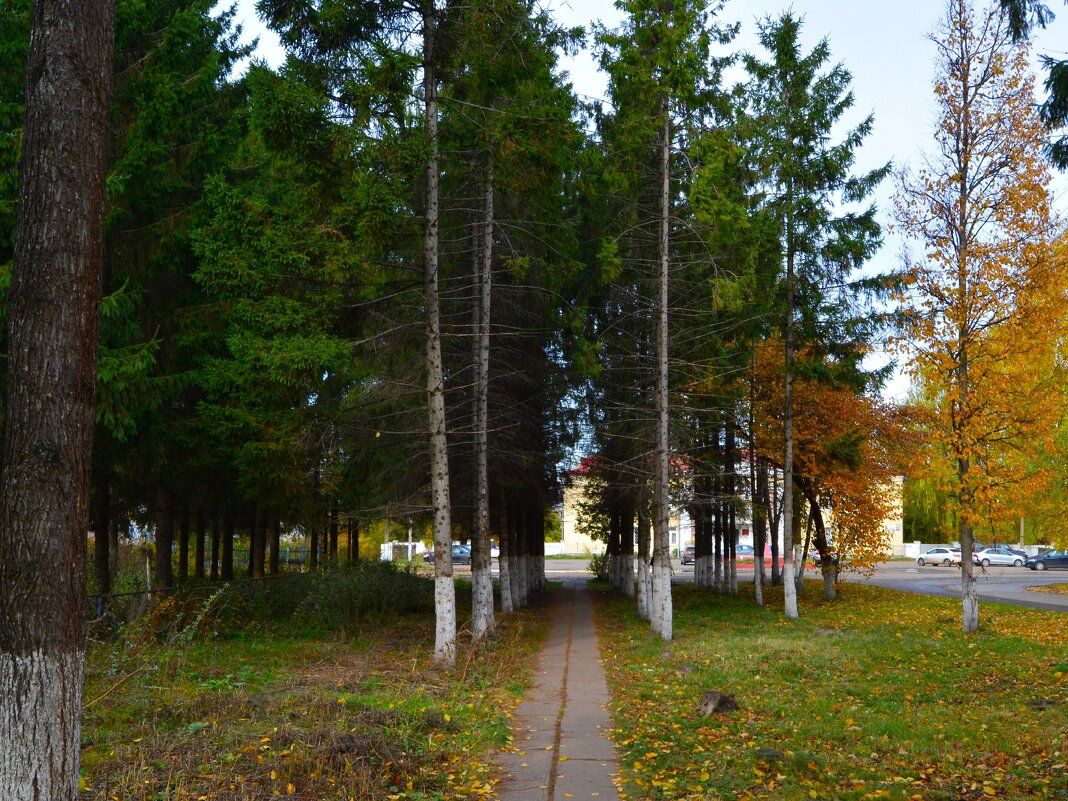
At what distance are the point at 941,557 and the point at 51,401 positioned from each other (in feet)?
209

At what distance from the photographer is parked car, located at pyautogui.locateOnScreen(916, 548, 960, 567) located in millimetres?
59000

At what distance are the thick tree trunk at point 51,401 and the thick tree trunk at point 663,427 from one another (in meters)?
14.3

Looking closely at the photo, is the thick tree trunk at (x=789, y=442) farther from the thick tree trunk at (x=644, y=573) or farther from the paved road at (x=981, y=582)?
the paved road at (x=981, y=582)

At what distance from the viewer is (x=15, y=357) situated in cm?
537

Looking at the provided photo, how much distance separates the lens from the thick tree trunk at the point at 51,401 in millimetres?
5203

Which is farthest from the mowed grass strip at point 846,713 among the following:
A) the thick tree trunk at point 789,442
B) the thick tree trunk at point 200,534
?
the thick tree trunk at point 200,534

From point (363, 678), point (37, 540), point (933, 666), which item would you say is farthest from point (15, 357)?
point (933, 666)

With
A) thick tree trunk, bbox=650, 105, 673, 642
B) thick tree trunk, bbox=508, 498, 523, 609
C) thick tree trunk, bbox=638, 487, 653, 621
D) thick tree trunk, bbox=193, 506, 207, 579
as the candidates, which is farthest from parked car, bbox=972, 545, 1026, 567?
thick tree trunk, bbox=193, 506, 207, 579

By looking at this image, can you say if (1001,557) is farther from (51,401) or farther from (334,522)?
(51,401)

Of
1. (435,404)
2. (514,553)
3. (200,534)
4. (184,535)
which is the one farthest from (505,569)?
(184,535)

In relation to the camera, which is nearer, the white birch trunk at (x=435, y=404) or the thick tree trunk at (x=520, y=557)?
the white birch trunk at (x=435, y=404)

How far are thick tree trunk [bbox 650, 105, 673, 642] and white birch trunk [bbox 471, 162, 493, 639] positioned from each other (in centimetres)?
353

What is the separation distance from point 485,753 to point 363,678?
4.16 m

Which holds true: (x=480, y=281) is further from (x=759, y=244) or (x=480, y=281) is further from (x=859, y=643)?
(x=859, y=643)
